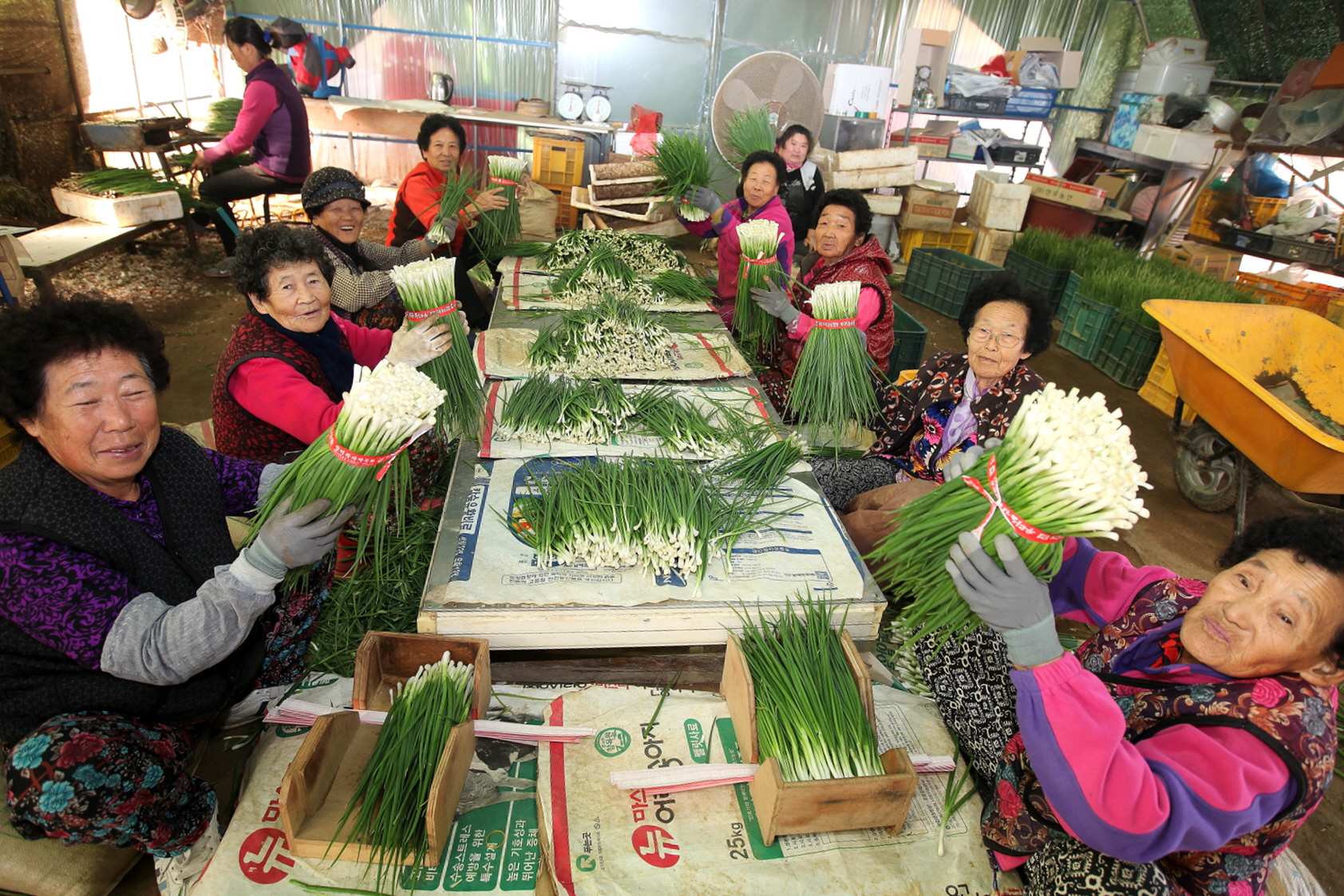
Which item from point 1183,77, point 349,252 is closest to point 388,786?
point 349,252

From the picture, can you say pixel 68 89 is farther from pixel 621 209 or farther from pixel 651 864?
pixel 651 864

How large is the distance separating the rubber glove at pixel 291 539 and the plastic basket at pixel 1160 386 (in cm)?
513

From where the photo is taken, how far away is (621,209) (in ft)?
18.1

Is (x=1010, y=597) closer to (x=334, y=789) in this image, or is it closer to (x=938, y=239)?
(x=334, y=789)

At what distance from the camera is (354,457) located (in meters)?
1.56

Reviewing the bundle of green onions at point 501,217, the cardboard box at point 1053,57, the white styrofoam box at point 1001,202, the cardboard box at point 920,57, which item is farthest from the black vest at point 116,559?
the cardboard box at point 1053,57

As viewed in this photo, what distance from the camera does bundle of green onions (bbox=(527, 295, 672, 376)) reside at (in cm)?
282

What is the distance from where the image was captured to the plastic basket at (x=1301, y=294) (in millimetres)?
5098

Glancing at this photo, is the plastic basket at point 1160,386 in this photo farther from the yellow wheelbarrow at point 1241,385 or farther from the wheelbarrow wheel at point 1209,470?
the wheelbarrow wheel at point 1209,470

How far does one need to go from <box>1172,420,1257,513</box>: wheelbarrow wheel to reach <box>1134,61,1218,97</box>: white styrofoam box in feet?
21.1

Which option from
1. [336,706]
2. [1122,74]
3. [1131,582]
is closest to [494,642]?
[336,706]

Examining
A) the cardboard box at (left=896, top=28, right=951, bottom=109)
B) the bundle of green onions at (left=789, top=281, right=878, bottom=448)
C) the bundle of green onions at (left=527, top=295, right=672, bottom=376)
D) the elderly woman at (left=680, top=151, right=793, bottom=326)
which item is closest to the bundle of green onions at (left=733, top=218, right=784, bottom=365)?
the elderly woman at (left=680, top=151, right=793, bottom=326)

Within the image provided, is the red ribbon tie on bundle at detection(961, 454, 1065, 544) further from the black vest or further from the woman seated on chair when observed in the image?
the woman seated on chair

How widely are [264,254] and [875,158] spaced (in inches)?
253
